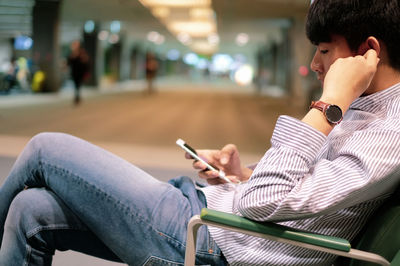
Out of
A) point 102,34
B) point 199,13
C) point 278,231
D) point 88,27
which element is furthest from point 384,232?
point 102,34

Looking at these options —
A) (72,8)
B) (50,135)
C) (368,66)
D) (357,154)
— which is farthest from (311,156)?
(72,8)

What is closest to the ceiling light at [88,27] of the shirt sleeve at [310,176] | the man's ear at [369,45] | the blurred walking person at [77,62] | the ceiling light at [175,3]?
the ceiling light at [175,3]

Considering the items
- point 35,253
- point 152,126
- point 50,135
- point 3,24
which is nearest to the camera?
point 35,253

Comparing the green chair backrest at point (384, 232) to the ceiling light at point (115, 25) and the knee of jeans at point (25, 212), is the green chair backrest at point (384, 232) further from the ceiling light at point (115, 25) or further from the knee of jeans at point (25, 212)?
the ceiling light at point (115, 25)

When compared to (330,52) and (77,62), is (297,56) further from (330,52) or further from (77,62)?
(330,52)

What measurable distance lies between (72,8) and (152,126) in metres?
13.4

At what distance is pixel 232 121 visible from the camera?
424 inches

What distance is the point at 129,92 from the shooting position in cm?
2377

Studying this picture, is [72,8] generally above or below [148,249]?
above

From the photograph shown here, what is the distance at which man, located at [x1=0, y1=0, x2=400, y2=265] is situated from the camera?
124cm

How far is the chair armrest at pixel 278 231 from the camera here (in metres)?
1.19

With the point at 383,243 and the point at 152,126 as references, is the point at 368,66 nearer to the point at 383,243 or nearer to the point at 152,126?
the point at 383,243

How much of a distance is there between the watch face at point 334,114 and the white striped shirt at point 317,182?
0.05 m

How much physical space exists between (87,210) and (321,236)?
0.70 metres
